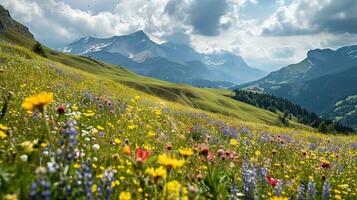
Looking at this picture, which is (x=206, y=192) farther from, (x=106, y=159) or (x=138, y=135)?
(x=138, y=135)

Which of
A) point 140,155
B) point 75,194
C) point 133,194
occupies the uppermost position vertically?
point 140,155

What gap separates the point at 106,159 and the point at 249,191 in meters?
2.11

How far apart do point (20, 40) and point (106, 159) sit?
150 metres

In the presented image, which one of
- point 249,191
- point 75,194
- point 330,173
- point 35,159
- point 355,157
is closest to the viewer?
point 75,194

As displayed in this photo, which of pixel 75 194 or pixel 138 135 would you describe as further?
pixel 138 135

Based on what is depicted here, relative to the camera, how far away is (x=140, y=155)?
3309 mm

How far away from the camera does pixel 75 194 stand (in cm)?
285

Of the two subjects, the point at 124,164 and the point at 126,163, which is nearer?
the point at 126,163

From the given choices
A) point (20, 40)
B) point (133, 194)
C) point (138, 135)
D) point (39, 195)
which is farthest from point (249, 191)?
point (20, 40)

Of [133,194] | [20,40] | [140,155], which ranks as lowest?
[133,194]

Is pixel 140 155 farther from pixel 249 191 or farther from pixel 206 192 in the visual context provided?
pixel 249 191

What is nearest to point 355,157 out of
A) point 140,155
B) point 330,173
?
point 330,173

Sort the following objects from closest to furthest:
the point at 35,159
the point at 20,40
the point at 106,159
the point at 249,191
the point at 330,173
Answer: the point at 35,159, the point at 249,191, the point at 106,159, the point at 330,173, the point at 20,40

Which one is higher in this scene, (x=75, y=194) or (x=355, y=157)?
(x=355, y=157)
